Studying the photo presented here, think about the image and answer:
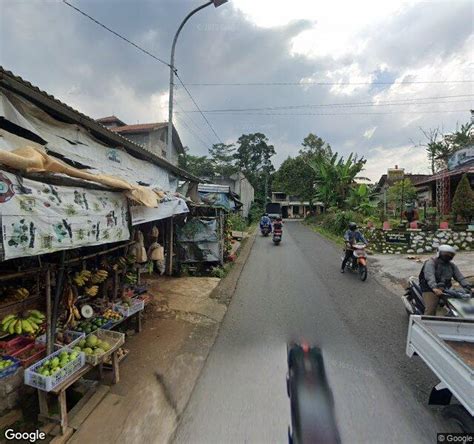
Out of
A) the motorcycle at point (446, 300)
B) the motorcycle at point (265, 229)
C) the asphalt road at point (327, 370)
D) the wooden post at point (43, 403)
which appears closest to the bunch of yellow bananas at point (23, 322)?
the wooden post at point (43, 403)

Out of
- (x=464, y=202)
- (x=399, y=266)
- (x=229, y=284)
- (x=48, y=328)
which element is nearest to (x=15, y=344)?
(x=48, y=328)

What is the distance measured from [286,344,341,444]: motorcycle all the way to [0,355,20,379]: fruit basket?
3216mm

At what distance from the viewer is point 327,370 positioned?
4133mm

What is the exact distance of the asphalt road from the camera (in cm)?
302

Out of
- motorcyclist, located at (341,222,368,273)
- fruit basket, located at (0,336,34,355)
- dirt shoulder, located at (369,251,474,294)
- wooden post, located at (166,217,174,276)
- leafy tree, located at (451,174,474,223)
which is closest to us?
fruit basket, located at (0,336,34,355)

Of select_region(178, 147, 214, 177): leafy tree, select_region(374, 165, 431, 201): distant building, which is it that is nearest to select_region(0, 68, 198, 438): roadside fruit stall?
select_region(374, 165, 431, 201): distant building

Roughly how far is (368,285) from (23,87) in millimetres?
8845

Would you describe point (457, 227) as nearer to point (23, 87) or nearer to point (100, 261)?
point (100, 261)

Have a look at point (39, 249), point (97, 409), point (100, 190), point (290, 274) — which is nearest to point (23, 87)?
point (100, 190)

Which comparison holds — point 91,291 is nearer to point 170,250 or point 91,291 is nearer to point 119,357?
point 119,357

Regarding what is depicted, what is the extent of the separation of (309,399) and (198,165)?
37704mm

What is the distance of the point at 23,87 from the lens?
3514mm

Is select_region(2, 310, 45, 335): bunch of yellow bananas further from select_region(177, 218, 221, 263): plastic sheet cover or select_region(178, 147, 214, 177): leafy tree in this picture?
select_region(178, 147, 214, 177): leafy tree

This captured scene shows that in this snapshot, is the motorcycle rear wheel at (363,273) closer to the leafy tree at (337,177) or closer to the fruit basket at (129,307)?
the fruit basket at (129,307)
